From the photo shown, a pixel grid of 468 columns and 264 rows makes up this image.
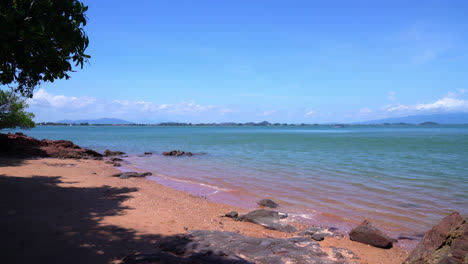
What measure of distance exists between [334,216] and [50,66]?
1048 cm

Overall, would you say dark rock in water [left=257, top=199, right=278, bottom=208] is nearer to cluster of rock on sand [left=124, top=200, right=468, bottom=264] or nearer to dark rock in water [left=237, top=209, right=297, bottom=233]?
dark rock in water [left=237, top=209, right=297, bottom=233]

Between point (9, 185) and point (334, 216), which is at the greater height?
point (9, 185)

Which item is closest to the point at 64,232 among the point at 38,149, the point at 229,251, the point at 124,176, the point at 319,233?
the point at 229,251

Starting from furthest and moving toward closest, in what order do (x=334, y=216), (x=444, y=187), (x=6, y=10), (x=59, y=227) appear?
(x=444, y=187)
(x=334, y=216)
(x=59, y=227)
(x=6, y=10)

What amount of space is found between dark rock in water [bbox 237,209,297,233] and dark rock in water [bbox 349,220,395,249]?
1.77m

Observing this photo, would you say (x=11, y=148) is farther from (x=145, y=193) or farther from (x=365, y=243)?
(x=365, y=243)

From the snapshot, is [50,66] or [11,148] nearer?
[50,66]

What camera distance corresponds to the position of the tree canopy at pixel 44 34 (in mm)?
5211

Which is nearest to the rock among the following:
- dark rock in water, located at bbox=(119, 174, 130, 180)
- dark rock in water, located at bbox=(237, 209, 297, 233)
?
dark rock in water, located at bbox=(237, 209, 297, 233)

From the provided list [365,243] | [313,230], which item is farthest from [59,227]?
[365,243]

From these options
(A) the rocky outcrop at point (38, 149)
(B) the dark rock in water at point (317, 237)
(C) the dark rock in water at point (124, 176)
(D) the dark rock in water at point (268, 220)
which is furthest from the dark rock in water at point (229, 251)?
(A) the rocky outcrop at point (38, 149)

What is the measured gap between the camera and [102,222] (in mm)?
7543

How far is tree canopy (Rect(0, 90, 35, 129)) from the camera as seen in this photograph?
76.4 ft

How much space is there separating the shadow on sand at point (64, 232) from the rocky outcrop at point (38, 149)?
13.1 meters
